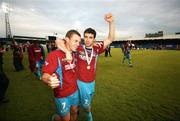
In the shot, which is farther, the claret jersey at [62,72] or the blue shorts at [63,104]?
the blue shorts at [63,104]

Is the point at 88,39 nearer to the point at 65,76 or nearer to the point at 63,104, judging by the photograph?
the point at 65,76

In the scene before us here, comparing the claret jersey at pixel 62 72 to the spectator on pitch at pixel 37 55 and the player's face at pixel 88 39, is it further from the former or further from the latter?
the spectator on pitch at pixel 37 55

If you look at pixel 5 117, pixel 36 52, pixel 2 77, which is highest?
pixel 36 52

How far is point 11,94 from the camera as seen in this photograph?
21.7 ft

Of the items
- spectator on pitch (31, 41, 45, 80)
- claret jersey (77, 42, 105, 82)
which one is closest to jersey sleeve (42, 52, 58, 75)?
claret jersey (77, 42, 105, 82)

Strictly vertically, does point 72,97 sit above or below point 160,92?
above

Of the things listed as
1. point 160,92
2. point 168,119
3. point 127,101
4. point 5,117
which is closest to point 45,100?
Result: point 5,117

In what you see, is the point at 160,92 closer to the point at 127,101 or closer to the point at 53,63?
the point at 127,101

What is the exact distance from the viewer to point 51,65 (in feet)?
8.44

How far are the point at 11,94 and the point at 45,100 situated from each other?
5.97ft

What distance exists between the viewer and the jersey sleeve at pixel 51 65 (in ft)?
8.21

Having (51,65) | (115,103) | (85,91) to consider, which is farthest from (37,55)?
(51,65)

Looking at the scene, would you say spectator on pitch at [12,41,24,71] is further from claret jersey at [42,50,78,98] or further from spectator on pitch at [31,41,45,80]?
claret jersey at [42,50,78,98]

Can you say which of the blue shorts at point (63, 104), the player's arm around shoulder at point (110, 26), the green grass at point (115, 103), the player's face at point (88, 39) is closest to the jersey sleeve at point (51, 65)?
the blue shorts at point (63, 104)
